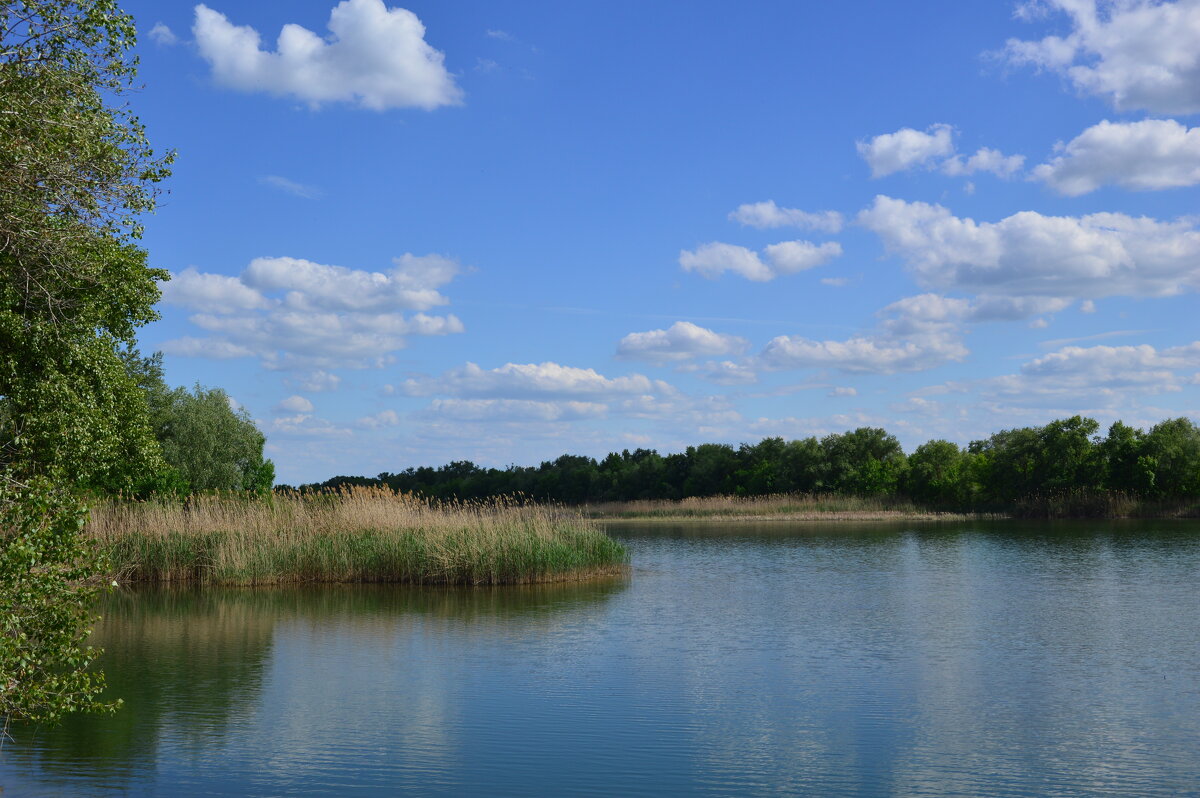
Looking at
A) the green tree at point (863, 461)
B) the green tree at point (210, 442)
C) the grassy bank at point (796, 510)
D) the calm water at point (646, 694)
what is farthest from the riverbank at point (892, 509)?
the calm water at point (646, 694)

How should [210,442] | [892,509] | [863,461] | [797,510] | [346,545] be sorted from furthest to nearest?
[863,461], [892,509], [797,510], [210,442], [346,545]

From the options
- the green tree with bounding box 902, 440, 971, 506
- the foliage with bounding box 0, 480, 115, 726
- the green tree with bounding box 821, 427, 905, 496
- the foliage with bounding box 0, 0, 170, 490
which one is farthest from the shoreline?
the foliage with bounding box 0, 480, 115, 726

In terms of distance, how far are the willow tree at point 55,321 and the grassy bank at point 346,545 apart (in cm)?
496

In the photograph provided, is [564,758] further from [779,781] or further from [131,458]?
[131,458]

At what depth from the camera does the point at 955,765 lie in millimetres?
7668

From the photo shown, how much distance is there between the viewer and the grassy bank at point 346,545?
801 inches

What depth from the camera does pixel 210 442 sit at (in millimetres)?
36281

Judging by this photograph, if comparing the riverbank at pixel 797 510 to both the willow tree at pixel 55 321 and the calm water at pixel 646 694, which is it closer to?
the calm water at pixel 646 694

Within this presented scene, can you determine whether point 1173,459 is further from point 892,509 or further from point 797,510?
point 797,510

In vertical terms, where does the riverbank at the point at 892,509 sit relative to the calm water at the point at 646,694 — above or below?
above

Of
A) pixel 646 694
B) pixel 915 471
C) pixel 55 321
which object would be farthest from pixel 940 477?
pixel 55 321

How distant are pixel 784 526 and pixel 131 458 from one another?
1278 inches

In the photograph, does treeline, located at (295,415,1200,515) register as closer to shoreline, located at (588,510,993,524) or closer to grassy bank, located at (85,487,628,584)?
shoreline, located at (588,510,993,524)

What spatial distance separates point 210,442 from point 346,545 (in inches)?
699
